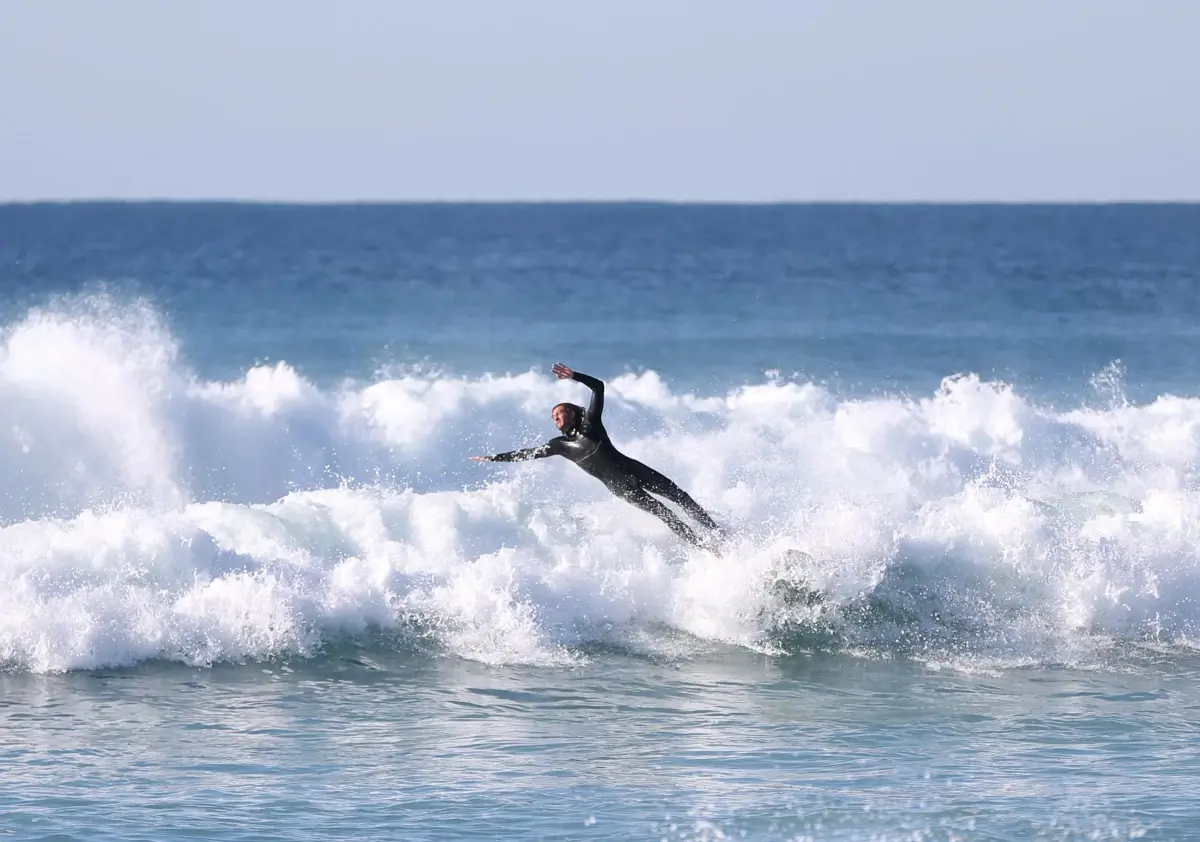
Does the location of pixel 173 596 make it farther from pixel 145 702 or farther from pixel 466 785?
pixel 466 785

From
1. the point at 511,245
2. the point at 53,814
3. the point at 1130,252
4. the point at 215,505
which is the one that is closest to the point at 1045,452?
the point at 215,505

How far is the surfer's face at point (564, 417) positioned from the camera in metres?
12.5

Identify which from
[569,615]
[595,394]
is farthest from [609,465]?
[569,615]

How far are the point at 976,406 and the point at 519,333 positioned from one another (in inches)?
723

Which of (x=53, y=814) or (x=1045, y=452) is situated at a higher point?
(x=1045, y=452)

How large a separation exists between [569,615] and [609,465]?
1.21 meters

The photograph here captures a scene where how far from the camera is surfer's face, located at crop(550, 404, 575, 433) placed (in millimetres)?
12508

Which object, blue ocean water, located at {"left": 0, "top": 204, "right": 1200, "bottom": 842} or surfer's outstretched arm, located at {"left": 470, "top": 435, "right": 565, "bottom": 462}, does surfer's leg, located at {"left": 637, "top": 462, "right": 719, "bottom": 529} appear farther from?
surfer's outstretched arm, located at {"left": 470, "top": 435, "right": 565, "bottom": 462}

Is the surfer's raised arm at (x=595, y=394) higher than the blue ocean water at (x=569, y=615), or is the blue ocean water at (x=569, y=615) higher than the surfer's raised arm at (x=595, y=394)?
the surfer's raised arm at (x=595, y=394)

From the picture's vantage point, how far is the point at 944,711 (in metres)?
10.7

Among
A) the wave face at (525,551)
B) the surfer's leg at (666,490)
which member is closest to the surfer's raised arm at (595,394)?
the surfer's leg at (666,490)

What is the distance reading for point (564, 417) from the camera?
12.5 metres

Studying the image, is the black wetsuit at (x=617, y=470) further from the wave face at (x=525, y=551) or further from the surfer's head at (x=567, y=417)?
the wave face at (x=525, y=551)

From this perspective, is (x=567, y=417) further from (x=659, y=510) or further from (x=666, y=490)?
(x=659, y=510)
